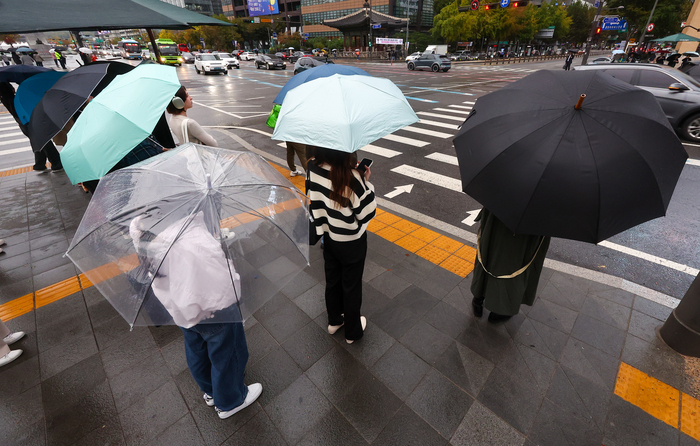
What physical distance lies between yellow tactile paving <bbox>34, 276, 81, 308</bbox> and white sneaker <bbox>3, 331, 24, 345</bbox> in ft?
1.68

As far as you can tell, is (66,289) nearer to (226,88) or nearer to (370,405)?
(370,405)

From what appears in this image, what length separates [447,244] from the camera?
449 centimetres

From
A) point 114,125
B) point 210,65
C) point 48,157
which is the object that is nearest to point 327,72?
point 114,125

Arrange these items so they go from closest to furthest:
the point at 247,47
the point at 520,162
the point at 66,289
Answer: the point at 520,162, the point at 66,289, the point at 247,47

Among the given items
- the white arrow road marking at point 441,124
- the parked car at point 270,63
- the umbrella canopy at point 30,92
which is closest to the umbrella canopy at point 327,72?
the umbrella canopy at point 30,92

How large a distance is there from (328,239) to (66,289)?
138 inches

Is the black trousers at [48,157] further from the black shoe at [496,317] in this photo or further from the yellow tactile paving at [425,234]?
the black shoe at [496,317]

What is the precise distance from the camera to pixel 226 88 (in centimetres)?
2005

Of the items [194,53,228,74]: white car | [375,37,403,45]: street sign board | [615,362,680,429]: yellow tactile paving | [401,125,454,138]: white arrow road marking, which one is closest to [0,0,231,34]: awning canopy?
[615,362,680,429]: yellow tactile paving

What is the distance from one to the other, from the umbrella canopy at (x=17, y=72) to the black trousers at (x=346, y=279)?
5552mm

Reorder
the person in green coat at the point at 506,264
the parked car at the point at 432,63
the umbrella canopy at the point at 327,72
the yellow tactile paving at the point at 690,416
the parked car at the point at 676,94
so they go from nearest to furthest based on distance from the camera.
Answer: the yellow tactile paving at the point at 690,416 < the person in green coat at the point at 506,264 < the umbrella canopy at the point at 327,72 < the parked car at the point at 676,94 < the parked car at the point at 432,63

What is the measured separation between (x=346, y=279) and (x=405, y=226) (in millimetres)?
2537

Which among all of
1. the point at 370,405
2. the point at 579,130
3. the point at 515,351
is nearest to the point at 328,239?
the point at 370,405

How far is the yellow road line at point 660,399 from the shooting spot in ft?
7.56
